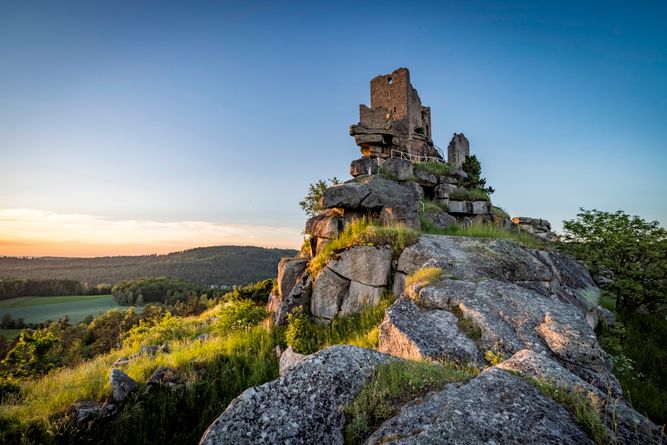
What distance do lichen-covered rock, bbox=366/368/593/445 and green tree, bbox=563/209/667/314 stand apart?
46.6 ft

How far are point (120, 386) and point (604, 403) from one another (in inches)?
339

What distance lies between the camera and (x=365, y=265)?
9.77 meters

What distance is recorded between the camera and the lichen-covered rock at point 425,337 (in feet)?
16.6

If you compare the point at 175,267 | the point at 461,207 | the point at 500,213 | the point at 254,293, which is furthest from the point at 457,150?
the point at 175,267

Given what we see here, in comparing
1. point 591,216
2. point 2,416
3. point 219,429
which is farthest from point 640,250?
point 2,416

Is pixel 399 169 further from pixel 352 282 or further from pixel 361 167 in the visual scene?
pixel 352 282

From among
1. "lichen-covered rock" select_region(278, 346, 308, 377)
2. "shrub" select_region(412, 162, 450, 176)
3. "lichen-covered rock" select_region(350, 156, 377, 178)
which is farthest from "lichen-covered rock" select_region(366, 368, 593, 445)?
"shrub" select_region(412, 162, 450, 176)

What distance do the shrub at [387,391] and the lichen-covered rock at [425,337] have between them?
56.3 inches

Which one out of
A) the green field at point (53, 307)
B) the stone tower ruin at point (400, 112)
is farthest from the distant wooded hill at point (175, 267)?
the stone tower ruin at point (400, 112)

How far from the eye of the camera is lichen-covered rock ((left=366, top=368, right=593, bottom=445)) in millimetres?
2301

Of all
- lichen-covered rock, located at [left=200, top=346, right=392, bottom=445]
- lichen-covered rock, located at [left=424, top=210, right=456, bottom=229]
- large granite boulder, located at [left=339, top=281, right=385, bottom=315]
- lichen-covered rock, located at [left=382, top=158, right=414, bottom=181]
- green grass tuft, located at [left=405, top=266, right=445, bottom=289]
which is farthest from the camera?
lichen-covered rock, located at [left=382, top=158, right=414, bottom=181]

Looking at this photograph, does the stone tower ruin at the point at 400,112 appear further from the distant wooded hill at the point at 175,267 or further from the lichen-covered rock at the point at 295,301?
the distant wooded hill at the point at 175,267

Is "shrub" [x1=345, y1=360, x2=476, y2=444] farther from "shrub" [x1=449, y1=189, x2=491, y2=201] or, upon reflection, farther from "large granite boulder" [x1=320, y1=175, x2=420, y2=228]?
"shrub" [x1=449, y1=189, x2=491, y2=201]

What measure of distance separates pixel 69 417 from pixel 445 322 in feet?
25.3
